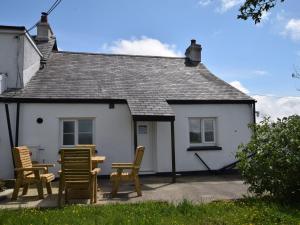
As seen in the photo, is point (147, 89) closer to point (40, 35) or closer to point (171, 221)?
point (40, 35)

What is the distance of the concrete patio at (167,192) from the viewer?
30.0ft

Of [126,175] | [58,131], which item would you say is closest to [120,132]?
[58,131]

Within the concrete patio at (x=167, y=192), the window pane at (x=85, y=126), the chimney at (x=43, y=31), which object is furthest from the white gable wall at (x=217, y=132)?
the chimney at (x=43, y=31)

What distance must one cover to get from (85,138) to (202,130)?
497 cm

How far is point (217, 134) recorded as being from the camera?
15328 mm

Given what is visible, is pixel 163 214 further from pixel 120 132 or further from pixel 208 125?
pixel 208 125

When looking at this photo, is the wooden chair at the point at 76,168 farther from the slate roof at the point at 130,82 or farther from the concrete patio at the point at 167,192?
the slate roof at the point at 130,82

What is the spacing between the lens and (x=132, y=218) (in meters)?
6.87

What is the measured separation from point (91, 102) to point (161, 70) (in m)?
5.09

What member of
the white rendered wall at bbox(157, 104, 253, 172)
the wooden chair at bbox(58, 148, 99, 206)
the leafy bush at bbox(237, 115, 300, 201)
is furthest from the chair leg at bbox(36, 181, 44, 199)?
the white rendered wall at bbox(157, 104, 253, 172)

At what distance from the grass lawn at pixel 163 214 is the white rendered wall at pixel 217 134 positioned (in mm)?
6468

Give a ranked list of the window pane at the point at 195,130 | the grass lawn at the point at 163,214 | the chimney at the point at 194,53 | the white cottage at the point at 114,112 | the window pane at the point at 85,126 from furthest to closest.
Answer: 1. the chimney at the point at 194,53
2. the window pane at the point at 195,130
3. the window pane at the point at 85,126
4. the white cottage at the point at 114,112
5. the grass lawn at the point at 163,214

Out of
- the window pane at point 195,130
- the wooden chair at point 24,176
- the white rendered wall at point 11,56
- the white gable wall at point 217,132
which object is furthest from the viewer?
the window pane at point 195,130

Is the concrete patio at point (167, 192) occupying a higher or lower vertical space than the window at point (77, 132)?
lower
